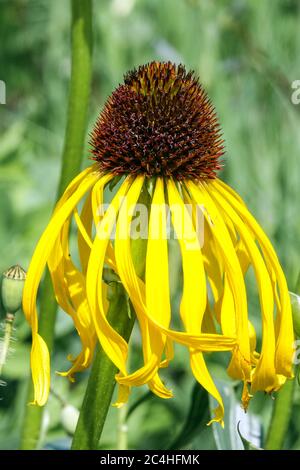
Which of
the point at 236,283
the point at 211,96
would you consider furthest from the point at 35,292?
the point at 211,96

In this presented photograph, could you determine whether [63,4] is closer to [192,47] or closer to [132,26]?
[132,26]

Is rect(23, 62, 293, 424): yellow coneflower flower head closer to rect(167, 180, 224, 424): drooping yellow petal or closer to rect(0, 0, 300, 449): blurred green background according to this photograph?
rect(167, 180, 224, 424): drooping yellow petal

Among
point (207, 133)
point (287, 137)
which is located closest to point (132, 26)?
point (287, 137)

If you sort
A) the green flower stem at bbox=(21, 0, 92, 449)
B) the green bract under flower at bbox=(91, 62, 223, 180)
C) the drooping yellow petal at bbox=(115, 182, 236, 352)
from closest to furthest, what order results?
the drooping yellow petal at bbox=(115, 182, 236, 352) → the green bract under flower at bbox=(91, 62, 223, 180) → the green flower stem at bbox=(21, 0, 92, 449)

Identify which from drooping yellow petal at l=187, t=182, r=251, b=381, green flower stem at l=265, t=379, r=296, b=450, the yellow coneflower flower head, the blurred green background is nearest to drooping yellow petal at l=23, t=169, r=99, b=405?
the yellow coneflower flower head

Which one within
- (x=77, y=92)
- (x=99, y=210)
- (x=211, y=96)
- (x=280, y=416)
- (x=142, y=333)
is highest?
(x=211, y=96)

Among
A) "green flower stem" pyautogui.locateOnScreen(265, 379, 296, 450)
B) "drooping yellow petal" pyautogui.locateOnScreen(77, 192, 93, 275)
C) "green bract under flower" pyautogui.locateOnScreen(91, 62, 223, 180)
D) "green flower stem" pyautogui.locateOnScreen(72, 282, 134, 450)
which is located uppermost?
"green bract under flower" pyautogui.locateOnScreen(91, 62, 223, 180)

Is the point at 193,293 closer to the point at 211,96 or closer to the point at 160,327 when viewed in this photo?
the point at 160,327

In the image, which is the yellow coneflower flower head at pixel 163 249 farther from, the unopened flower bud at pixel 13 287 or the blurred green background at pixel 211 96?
the blurred green background at pixel 211 96
